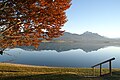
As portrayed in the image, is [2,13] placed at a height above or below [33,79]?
above

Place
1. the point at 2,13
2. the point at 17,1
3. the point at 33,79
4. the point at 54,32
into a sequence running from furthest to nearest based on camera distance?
the point at 33,79, the point at 54,32, the point at 2,13, the point at 17,1

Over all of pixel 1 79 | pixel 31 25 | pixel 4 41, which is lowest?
pixel 1 79

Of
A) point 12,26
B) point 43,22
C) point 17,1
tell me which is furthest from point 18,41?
point 17,1

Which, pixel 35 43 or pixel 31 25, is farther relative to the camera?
pixel 35 43

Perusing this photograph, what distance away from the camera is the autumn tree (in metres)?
19.0

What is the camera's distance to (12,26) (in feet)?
70.4

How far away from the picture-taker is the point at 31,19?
1992cm

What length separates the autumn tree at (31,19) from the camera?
19.0m

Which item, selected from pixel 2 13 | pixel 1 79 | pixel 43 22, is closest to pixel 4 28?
pixel 2 13

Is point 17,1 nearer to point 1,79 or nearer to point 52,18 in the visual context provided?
point 52,18

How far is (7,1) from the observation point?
Result: 61.7ft

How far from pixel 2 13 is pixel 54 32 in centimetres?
588

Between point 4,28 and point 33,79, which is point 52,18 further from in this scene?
point 33,79

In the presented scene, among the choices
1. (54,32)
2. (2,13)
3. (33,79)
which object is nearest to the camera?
(2,13)
